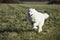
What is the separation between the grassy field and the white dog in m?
0.08

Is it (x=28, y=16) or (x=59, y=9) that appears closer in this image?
(x=28, y=16)

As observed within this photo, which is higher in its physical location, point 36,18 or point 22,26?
point 36,18

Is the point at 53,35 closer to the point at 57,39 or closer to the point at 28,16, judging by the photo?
the point at 57,39

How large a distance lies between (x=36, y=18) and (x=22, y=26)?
236mm

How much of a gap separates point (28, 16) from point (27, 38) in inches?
11.9

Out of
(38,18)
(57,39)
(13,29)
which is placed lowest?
(57,39)

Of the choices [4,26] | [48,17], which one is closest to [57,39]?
[48,17]

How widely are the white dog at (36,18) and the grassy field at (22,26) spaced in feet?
0.25

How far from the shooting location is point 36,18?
2.47 meters

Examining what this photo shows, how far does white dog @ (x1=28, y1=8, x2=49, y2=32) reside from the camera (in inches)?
94.6

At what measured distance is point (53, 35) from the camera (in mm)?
2580

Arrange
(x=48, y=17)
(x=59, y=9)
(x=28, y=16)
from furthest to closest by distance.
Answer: (x=59, y=9)
(x=48, y=17)
(x=28, y=16)

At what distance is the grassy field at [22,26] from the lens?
250 centimetres

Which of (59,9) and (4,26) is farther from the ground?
(59,9)
